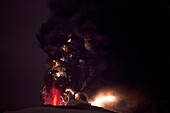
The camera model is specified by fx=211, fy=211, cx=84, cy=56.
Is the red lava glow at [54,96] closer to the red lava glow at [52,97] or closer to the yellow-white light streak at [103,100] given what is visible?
the red lava glow at [52,97]

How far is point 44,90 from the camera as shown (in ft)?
82.0

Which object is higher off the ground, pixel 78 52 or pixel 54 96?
pixel 78 52

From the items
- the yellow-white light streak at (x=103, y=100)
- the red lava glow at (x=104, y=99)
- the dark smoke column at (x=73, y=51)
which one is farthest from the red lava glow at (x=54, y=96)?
the yellow-white light streak at (x=103, y=100)

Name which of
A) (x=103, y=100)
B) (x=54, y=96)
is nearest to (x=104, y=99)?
(x=103, y=100)

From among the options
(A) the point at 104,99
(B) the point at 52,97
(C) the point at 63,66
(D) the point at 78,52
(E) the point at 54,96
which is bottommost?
(B) the point at 52,97

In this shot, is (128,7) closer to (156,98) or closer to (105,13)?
(105,13)

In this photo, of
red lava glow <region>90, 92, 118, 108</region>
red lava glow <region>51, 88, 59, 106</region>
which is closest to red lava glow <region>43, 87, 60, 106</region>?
red lava glow <region>51, 88, 59, 106</region>

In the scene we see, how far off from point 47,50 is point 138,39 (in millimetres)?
10838

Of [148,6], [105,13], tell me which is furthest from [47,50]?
[148,6]

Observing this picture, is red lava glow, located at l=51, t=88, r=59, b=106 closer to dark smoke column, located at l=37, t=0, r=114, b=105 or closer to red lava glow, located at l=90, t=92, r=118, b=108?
dark smoke column, located at l=37, t=0, r=114, b=105

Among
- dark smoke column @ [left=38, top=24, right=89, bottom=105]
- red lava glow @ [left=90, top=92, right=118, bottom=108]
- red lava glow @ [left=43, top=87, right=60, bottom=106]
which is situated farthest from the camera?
red lava glow @ [left=43, top=87, right=60, bottom=106]

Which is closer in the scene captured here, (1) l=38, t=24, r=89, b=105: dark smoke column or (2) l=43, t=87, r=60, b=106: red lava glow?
(1) l=38, t=24, r=89, b=105: dark smoke column

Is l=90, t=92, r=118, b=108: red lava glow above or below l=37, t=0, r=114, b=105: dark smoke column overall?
below

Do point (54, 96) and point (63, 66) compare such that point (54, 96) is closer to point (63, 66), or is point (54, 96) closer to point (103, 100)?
point (63, 66)
